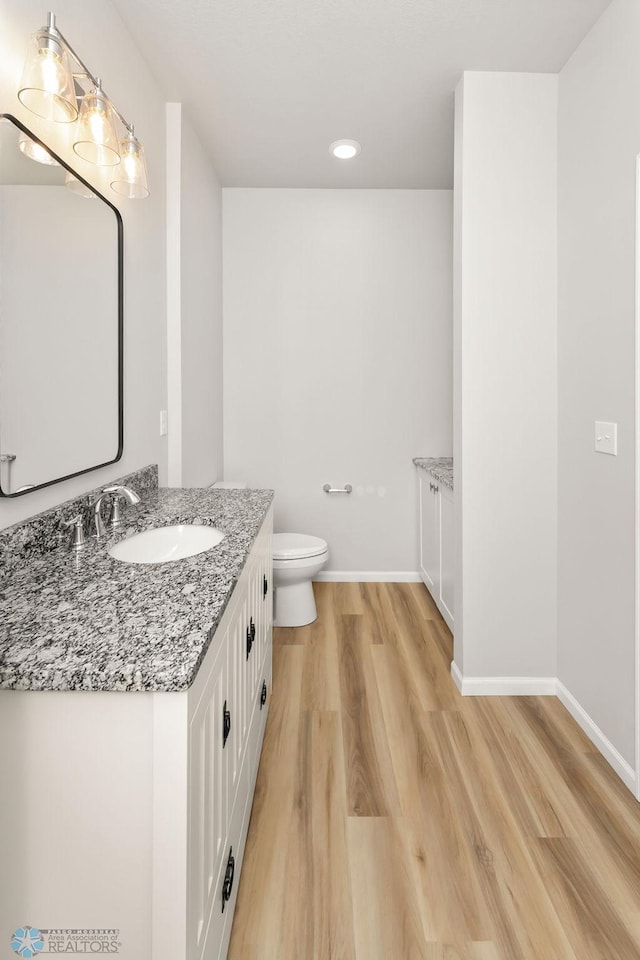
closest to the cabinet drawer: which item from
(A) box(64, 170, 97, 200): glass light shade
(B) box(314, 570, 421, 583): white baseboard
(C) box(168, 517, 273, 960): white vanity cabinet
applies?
(C) box(168, 517, 273, 960): white vanity cabinet

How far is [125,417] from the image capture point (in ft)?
6.65

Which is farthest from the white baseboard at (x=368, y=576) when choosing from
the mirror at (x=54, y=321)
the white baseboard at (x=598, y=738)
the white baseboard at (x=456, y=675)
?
the mirror at (x=54, y=321)

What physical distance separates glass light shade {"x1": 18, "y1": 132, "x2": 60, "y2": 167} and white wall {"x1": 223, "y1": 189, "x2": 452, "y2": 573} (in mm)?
2219

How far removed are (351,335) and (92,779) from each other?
319cm

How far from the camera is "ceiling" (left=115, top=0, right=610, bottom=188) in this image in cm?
189

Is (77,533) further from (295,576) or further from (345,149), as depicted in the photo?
(345,149)

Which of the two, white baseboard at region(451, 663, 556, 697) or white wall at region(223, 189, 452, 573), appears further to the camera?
white wall at region(223, 189, 452, 573)

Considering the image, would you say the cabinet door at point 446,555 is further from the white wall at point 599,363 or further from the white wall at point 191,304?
the white wall at point 191,304

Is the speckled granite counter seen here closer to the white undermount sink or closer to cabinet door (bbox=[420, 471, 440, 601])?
cabinet door (bbox=[420, 471, 440, 601])

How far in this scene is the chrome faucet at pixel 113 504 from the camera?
152 centimetres

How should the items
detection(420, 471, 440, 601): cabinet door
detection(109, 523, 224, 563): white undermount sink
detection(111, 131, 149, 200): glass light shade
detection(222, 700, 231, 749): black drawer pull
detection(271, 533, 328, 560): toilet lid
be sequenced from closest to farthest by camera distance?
detection(222, 700, 231, 749): black drawer pull, detection(109, 523, 224, 563): white undermount sink, detection(111, 131, 149, 200): glass light shade, detection(271, 533, 328, 560): toilet lid, detection(420, 471, 440, 601): cabinet door

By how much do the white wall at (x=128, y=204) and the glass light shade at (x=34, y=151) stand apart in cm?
5

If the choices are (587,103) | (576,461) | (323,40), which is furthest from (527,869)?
(323,40)

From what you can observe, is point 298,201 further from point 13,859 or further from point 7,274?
point 13,859
